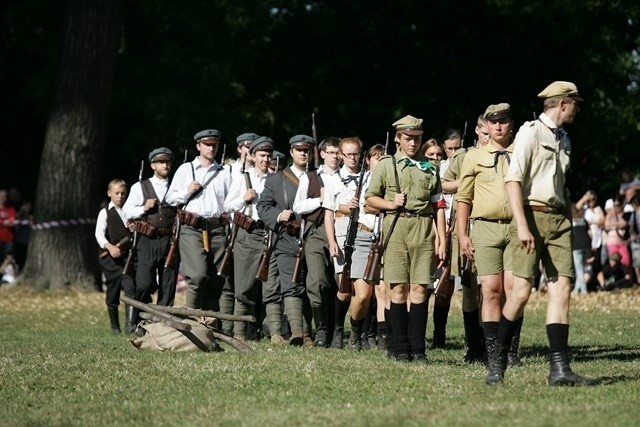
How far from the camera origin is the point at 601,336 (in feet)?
57.6

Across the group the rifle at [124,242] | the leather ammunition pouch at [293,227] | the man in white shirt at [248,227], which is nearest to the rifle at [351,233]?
the leather ammunition pouch at [293,227]

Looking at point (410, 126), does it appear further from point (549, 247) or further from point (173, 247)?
point (173, 247)

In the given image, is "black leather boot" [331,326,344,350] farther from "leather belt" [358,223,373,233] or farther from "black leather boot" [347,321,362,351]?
"leather belt" [358,223,373,233]

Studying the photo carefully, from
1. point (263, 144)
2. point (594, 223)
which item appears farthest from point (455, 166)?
point (594, 223)

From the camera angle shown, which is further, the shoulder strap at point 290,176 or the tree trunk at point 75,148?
the tree trunk at point 75,148

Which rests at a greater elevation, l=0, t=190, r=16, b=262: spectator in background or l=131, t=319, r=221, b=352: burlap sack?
l=0, t=190, r=16, b=262: spectator in background

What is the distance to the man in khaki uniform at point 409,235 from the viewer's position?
13562mm

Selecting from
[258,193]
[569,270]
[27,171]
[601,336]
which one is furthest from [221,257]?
[27,171]

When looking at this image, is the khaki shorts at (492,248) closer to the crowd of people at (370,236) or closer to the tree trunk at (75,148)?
the crowd of people at (370,236)

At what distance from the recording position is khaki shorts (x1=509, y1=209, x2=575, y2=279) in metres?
11.1

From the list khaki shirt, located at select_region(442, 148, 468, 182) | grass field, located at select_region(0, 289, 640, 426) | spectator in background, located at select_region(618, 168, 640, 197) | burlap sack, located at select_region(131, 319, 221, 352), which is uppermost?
spectator in background, located at select_region(618, 168, 640, 197)

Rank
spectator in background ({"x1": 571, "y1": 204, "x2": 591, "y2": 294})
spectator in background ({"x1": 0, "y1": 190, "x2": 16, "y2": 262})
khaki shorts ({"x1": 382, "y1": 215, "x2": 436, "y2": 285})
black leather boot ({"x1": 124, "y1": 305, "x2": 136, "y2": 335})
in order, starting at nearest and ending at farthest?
A: khaki shorts ({"x1": 382, "y1": 215, "x2": 436, "y2": 285})
black leather boot ({"x1": 124, "y1": 305, "x2": 136, "y2": 335})
spectator in background ({"x1": 571, "y1": 204, "x2": 591, "y2": 294})
spectator in background ({"x1": 0, "y1": 190, "x2": 16, "y2": 262})

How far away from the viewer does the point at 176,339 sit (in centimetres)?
1470

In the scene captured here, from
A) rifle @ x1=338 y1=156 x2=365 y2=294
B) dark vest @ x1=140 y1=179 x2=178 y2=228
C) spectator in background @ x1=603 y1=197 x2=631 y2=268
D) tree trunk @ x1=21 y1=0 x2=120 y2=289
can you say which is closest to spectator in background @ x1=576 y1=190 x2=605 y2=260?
spectator in background @ x1=603 y1=197 x2=631 y2=268
